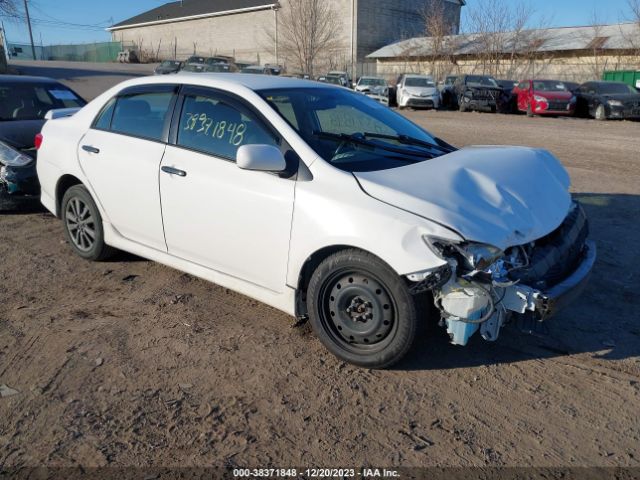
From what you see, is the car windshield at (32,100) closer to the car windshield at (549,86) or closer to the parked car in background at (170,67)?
the car windshield at (549,86)

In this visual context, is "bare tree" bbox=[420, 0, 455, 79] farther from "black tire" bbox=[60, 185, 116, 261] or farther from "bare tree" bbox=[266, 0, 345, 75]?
"black tire" bbox=[60, 185, 116, 261]

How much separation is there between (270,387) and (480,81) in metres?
25.8

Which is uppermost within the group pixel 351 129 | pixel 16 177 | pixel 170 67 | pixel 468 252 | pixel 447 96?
pixel 170 67

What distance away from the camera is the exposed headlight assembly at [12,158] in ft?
20.6

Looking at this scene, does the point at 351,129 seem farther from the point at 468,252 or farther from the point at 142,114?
the point at 142,114

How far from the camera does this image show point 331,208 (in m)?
3.27

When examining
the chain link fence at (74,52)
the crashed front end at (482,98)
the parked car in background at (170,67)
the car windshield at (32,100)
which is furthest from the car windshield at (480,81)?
the chain link fence at (74,52)

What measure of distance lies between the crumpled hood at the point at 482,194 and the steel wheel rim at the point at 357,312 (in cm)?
51

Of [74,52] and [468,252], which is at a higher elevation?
[74,52]

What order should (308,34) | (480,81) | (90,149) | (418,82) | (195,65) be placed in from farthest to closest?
1. (308,34)
2. (195,65)
3. (418,82)
4. (480,81)
5. (90,149)

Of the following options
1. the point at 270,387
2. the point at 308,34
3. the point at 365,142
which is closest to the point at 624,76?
the point at 308,34

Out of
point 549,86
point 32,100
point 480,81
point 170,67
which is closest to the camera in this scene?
point 32,100

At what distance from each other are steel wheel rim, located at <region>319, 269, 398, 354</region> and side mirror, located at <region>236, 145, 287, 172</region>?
769mm

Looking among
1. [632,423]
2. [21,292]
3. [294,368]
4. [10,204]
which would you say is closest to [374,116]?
[294,368]
